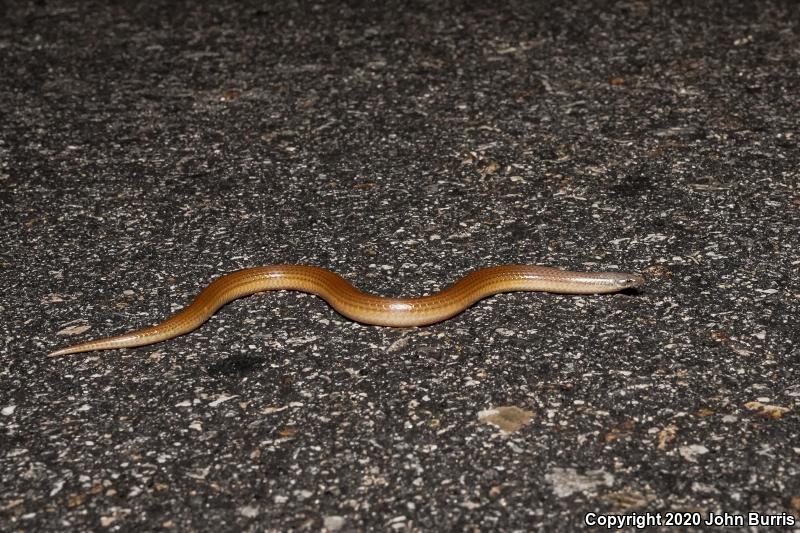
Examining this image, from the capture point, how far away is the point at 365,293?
539cm

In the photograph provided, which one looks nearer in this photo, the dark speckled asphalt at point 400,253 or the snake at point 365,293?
the dark speckled asphalt at point 400,253

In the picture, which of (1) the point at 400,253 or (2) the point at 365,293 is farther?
(1) the point at 400,253

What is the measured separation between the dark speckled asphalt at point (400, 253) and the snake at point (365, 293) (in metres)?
0.08

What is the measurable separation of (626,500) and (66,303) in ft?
10.3

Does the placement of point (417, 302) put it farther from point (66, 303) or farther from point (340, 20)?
point (340, 20)

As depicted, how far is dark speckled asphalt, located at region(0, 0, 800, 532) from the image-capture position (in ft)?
13.3

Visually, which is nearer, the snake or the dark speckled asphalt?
the dark speckled asphalt

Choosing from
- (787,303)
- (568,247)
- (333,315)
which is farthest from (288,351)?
(787,303)

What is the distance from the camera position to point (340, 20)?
934cm

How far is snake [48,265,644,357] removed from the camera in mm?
5102

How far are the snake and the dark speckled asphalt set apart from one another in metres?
0.08

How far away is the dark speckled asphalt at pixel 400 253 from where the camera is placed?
4059 millimetres

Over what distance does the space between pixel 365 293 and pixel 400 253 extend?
56 centimetres

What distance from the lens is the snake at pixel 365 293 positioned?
510 centimetres
